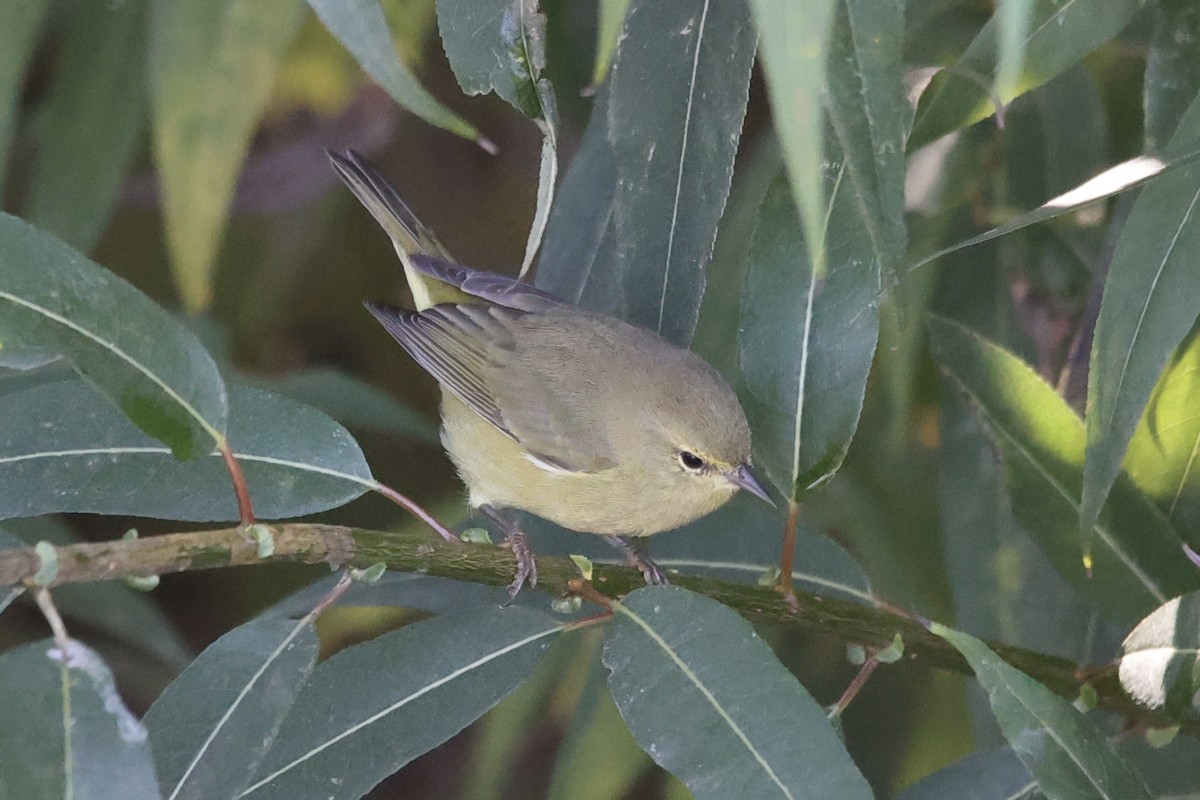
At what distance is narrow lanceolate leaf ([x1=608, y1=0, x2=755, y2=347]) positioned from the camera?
5.94 ft

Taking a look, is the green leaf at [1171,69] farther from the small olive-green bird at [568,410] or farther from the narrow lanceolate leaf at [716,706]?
the narrow lanceolate leaf at [716,706]

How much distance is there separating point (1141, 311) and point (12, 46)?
2.15m

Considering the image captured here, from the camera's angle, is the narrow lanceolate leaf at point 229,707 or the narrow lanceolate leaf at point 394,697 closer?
the narrow lanceolate leaf at point 229,707

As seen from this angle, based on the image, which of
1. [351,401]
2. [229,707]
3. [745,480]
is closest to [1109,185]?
[745,480]

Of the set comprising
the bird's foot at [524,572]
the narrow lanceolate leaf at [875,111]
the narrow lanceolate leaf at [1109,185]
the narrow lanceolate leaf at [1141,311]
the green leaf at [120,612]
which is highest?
the narrow lanceolate leaf at [875,111]

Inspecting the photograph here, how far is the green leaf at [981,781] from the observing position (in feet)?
5.83

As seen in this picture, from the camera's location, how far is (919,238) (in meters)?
2.80

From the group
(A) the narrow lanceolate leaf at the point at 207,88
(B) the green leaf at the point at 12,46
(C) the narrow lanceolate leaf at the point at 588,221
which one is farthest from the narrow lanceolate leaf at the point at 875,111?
(B) the green leaf at the point at 12,46

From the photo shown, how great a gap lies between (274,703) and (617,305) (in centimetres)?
108

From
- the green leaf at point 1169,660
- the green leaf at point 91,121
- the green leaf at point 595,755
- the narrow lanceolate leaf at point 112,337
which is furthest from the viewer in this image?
the green leaf at point 91,121

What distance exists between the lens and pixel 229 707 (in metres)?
1.48

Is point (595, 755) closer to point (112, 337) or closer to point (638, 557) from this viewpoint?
point (638, 557)

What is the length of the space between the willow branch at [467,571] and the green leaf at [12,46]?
149 cm

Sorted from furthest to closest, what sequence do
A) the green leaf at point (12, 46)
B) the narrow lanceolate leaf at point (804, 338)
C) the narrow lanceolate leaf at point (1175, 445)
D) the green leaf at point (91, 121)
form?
the green leaf at point (91, 121) → the green leaf at point (12, 46) → the narrow lanceolate leaf at point (1175, 445) → the narrow lanceolate leaf at point (804, 338)
